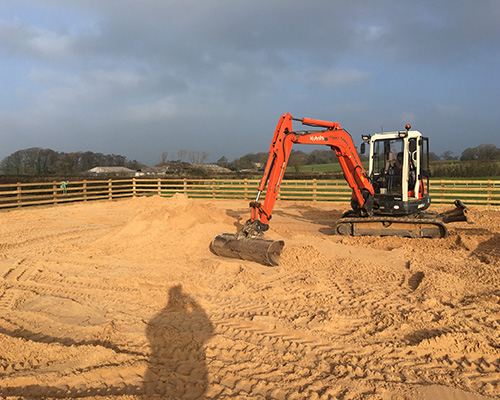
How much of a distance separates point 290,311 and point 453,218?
744cm

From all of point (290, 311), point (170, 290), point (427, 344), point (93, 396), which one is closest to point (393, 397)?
point (427, 344)

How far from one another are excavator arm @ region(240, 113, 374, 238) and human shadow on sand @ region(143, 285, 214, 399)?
9.82ft

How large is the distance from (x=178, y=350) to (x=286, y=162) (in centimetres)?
547

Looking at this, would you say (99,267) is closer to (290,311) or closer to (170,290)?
(170,290)

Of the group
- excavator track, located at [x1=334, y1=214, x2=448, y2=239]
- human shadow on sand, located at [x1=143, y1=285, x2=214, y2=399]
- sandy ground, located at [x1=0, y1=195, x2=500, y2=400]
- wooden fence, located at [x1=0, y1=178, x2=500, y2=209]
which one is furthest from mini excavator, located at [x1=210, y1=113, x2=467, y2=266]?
wooden fence, located at [x1=0, y1=178, x2=500, y2=209]

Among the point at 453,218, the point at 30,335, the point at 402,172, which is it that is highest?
the point at 402,172

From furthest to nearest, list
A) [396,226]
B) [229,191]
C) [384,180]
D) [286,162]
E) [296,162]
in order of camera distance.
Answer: [296,162] < [229,191] < [384,180] < [396,226] < [286,162]

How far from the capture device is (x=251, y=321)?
4.88m

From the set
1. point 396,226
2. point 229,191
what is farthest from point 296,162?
point 396,226

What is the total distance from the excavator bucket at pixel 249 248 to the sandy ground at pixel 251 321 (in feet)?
0.69

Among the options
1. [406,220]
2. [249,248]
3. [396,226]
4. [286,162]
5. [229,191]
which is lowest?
[249,248]

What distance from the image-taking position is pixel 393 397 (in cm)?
322

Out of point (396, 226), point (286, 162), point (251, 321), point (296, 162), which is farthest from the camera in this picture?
point (296, 162)

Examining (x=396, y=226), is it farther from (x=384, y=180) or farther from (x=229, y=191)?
(x=229, y=191)
